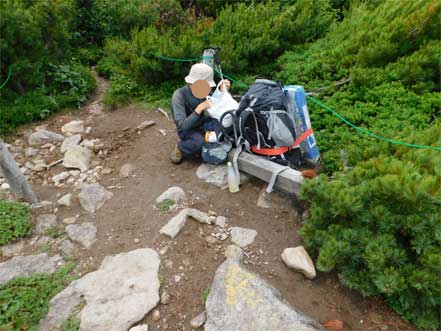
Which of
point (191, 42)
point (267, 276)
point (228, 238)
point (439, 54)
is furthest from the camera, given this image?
point (191, 42)

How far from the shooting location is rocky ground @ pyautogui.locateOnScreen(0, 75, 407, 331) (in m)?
2.15

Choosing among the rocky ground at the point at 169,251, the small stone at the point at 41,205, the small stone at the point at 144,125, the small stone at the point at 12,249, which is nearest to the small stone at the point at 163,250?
the rocky ground at the point at 169,251

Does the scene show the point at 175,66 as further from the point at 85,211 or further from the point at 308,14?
the point at 85,211

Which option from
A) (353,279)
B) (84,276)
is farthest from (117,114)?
(353,279)

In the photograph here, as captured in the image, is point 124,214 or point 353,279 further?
point 124,214

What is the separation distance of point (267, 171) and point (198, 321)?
68.2 inches

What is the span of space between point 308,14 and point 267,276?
5.85m

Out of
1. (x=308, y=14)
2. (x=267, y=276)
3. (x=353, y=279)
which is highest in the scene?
(x=308, y=14)

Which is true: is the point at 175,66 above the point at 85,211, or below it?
above

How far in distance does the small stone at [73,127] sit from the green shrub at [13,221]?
232 centimetres

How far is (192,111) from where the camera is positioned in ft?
12.5

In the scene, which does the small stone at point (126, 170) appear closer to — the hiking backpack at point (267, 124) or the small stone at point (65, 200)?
the small stone at point (65, 200)

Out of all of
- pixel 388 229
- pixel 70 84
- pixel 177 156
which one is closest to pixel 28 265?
pixel 177 156

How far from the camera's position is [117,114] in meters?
5.85
